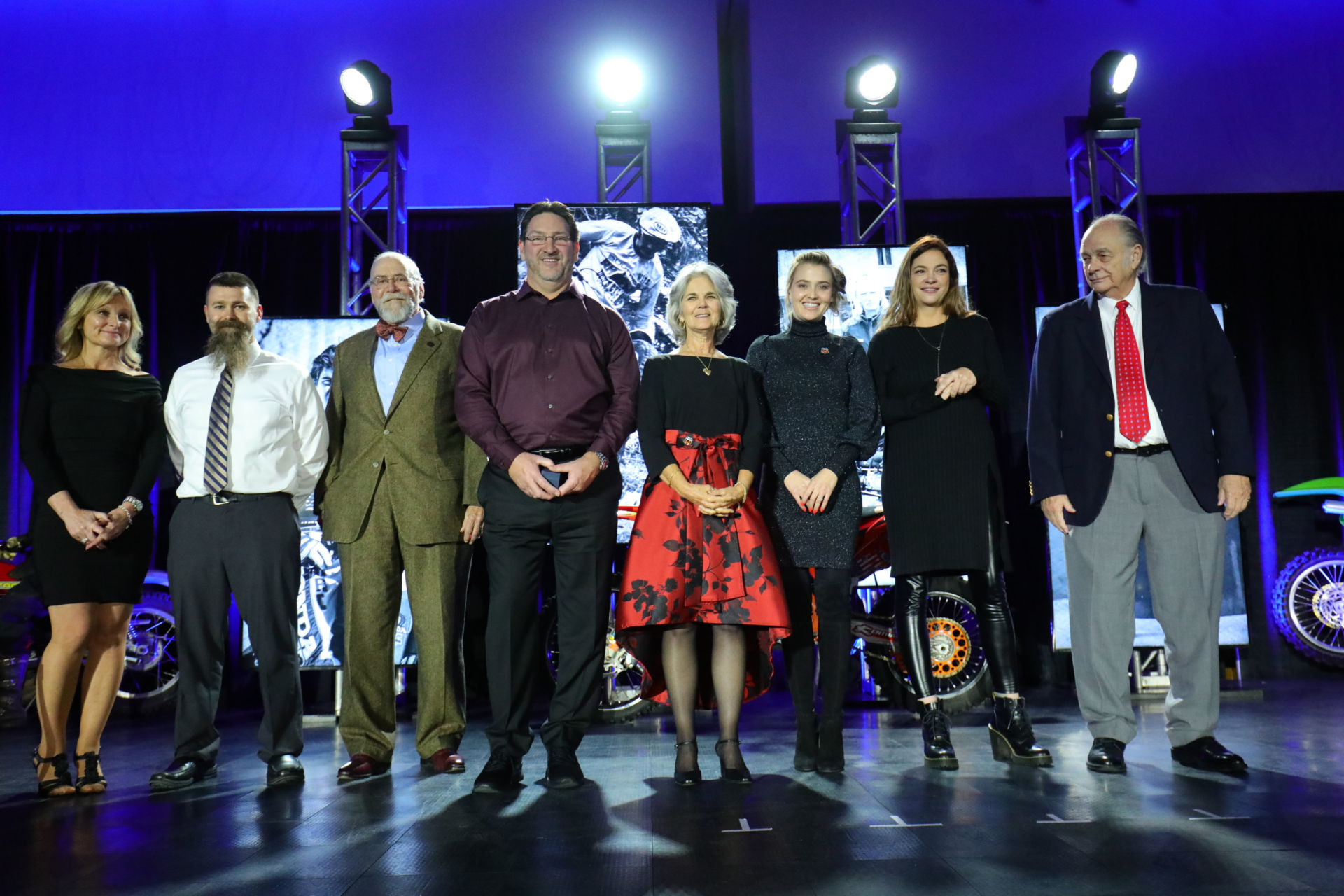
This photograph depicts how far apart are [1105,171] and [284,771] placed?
14.6 feet

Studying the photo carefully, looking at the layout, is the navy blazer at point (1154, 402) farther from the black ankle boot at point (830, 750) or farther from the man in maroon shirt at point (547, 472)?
the man in maroon shirt at point (547, 472)

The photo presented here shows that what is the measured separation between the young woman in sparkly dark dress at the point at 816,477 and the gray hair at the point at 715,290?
0.53 ft

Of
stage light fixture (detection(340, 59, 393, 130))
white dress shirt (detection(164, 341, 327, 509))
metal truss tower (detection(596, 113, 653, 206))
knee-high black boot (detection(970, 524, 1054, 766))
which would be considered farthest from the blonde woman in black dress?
metal truss tower (detection(596, 113, 653, 206))

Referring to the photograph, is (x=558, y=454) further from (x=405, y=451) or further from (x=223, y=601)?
(x=223, y=601)

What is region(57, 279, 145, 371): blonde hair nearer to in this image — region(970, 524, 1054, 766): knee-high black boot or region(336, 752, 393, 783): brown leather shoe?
region(336, 752, 393, 783): brown leather shoe

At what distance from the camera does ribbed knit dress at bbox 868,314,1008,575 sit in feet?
8.96

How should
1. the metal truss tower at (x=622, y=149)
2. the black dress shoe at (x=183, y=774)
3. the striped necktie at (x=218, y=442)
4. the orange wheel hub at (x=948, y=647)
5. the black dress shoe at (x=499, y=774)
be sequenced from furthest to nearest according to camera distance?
the metal truss tower at (x=622, y=149)
the orange wheel hub at (x=948, y=647)
the striped necktie at (x=218, y=442)
the black dress shoe at (x=183, y=774)
the black dress shoe at (x=499, y=774)

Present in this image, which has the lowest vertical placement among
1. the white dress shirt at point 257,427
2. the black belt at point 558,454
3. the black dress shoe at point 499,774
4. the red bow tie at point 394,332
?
the black dress shoe at point 499,774

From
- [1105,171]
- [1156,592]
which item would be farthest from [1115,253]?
[1105,171]

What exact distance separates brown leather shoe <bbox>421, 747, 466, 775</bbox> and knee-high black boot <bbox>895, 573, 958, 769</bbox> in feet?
4.23

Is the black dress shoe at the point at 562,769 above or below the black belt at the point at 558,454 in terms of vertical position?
below

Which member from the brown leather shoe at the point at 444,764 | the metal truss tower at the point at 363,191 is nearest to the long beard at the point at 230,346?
the brown leather shoe at the point at 444,764

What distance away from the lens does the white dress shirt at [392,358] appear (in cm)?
294

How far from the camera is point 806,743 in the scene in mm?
2715
